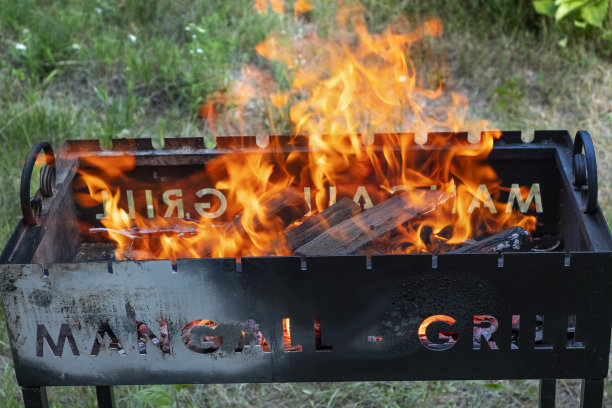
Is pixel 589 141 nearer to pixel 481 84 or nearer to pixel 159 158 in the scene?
pixel 159 158

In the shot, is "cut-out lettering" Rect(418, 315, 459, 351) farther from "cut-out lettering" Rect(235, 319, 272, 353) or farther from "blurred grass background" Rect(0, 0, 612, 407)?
"blurred grass background" Rect(0, 0, 612, 407)

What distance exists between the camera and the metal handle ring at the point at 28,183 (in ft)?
6.74

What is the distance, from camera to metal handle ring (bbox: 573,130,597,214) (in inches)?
79.6

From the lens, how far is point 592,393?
2059mm

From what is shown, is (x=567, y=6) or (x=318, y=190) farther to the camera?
(x=567, y=6)

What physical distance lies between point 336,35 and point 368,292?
12.2 ft

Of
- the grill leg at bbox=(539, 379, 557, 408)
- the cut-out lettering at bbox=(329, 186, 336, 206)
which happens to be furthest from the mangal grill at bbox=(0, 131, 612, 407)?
the cut-out lettering at bbox=(329, 186, 336, 206)

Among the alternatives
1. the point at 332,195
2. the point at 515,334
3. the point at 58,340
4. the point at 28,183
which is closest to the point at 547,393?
the point at 515,334

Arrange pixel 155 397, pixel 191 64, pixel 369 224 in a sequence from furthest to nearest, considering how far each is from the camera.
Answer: pixel 191 64 → pixel 155 397 → pixel 369 224

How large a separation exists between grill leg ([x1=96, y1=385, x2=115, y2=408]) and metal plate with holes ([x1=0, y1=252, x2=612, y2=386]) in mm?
469

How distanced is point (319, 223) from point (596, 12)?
353 centimetres

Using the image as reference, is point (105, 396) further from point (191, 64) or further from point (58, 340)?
point (191, 64)

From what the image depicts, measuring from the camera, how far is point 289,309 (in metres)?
1.95

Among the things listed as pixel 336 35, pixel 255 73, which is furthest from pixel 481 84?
pixel 255 73
